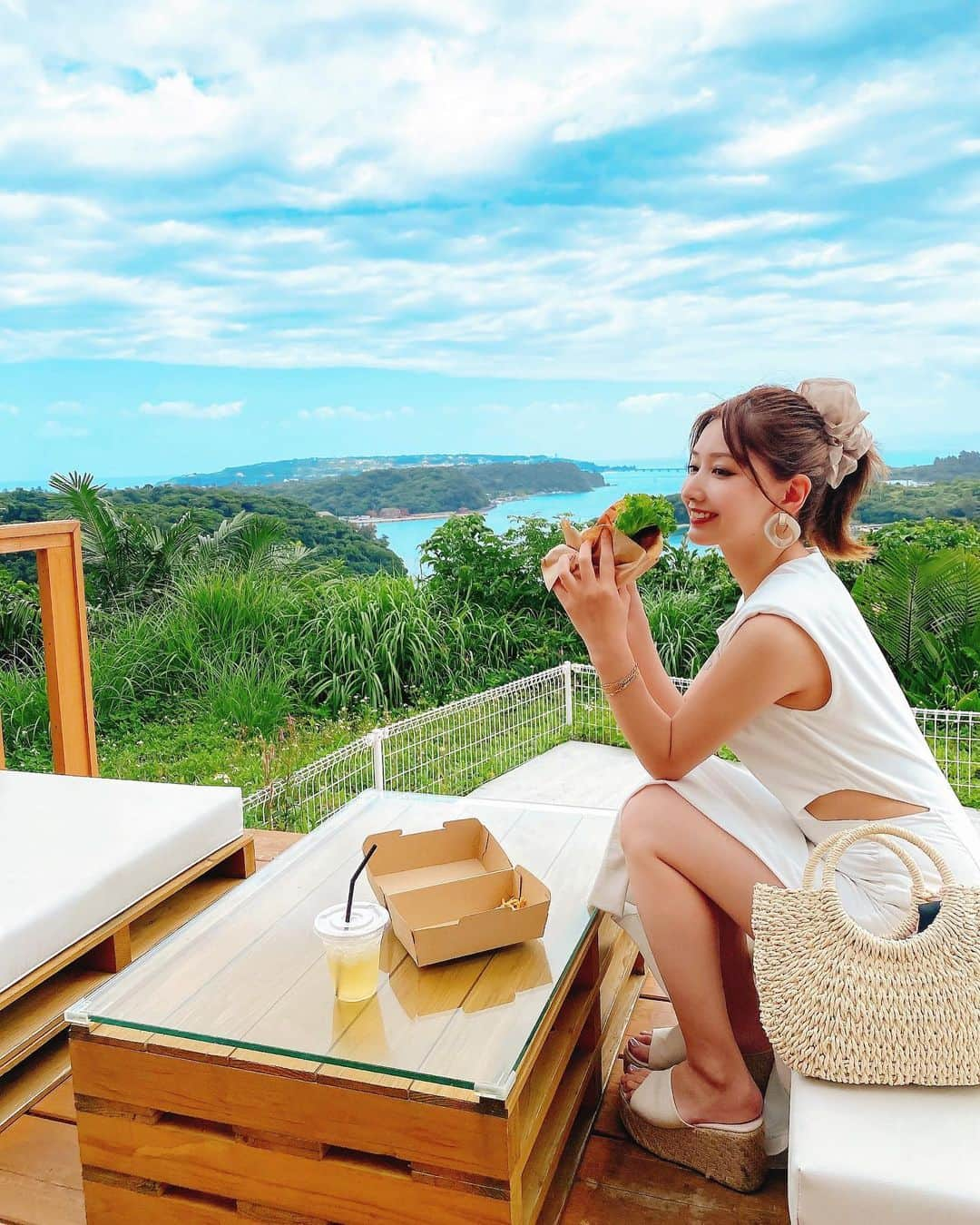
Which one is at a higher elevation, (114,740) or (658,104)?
(658,104)

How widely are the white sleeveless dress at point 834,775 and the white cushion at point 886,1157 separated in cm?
29

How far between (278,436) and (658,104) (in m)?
5.92

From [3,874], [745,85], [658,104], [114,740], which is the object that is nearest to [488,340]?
[658,104]

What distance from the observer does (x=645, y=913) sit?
1.52 m

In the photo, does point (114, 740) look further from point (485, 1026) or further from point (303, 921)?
point (485, 1026)

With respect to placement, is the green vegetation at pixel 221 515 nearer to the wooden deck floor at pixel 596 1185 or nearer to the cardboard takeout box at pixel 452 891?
the cardboard takeout box at pixel 452 891

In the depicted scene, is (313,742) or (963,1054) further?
(313,742)

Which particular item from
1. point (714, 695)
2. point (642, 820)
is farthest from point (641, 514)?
point (642, 820)

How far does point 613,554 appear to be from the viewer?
169 cm

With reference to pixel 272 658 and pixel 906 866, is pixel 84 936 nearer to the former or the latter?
pixel 906 866

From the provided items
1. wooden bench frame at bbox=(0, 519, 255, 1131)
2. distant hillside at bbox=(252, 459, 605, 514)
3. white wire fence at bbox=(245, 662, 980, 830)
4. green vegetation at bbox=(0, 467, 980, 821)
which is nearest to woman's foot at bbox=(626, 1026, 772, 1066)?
wooden bench frame at bbox=(0, 519, 255, 1131)

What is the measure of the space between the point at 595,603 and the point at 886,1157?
2.78 feet

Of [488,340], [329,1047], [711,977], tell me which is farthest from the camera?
[488,340]

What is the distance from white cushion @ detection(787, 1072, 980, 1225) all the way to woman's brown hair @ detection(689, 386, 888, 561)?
2.85 feet
